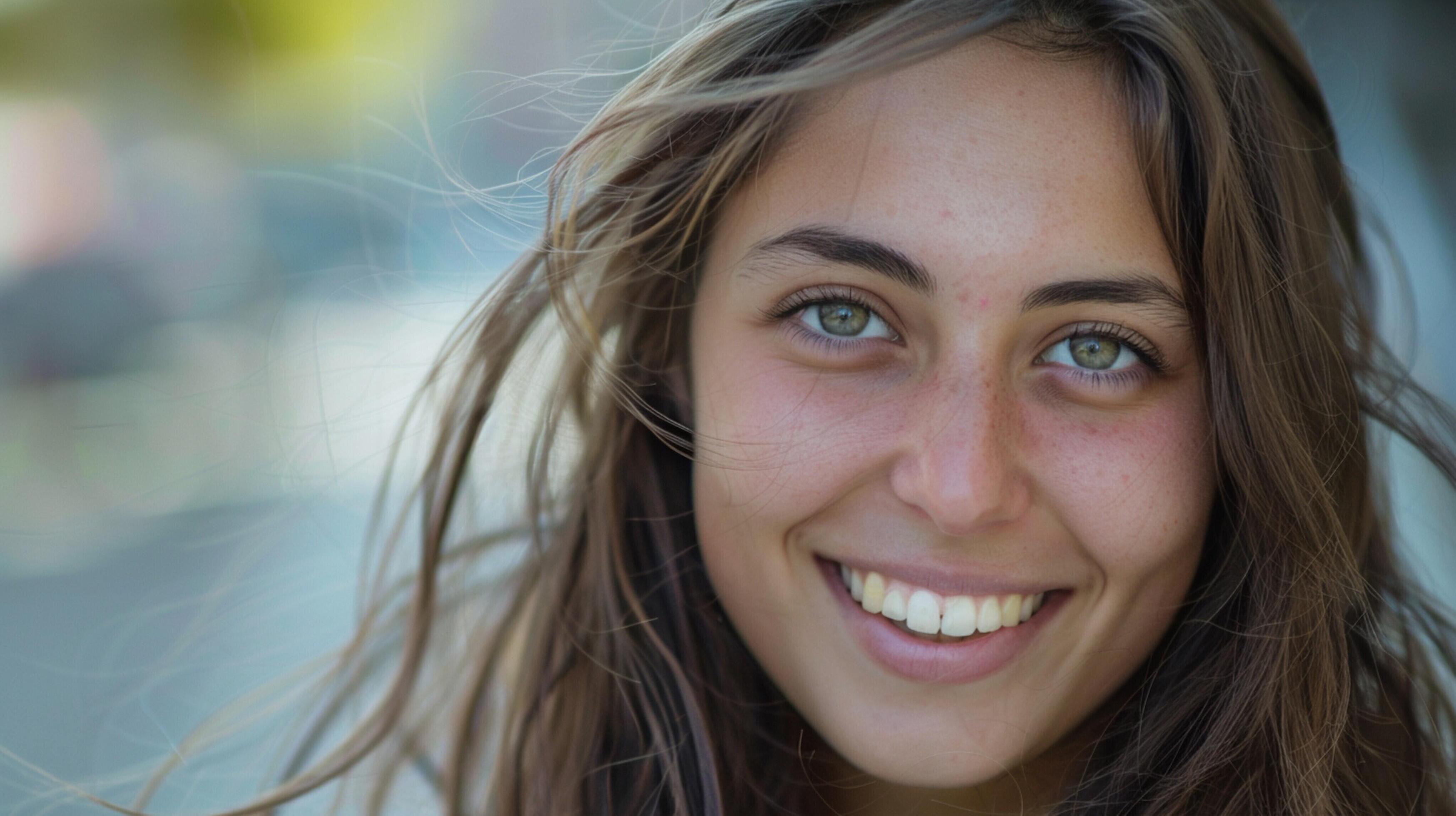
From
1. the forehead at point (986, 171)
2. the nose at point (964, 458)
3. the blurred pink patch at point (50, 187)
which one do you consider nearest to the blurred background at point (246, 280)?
the blurred pink patch at point (50, 187)

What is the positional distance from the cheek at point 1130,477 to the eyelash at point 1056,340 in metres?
0.04

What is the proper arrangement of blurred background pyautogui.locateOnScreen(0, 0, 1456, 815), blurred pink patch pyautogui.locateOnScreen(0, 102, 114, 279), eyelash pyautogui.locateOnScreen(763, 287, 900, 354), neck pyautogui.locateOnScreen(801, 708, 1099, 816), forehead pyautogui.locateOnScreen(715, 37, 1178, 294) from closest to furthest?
1. forehead pyautogui.locateOnScreen(715, 37, 1178, 294)
2. eyelash pyautogui.locateOnScreen(763, 287, 900, 354)
3. neck pyautogui.locateOnScreen(801, 708, 1099, 816)
4. blurred background pyautogui.locateOnScreen(0, 0, 1456, 815)
5. blurred pink patch pyautogui.locateOnScreen(0, 102, 114, 279)

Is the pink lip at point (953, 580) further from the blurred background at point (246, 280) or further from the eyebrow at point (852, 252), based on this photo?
the blurred background at point (246, 280)

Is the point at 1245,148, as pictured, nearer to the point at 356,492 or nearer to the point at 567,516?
the point at 567,516

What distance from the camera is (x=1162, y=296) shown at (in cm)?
120

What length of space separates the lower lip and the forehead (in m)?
0.39

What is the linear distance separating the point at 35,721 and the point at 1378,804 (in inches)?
109

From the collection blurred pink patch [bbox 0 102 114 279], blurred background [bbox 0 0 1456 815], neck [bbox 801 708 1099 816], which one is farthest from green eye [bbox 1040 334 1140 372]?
blurred pink patch [bbox 0 102 114 279]

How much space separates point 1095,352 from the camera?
1256 millimetres

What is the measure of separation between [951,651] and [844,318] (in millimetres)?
384

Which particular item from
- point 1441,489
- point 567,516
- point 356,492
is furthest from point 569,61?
point 1441,489

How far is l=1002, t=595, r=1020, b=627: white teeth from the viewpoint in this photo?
4.19ft

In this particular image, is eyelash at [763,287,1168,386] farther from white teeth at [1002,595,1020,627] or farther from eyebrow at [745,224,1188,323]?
white teeth at [1002,595,1020,627]

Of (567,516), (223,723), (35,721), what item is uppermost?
(567,516)
